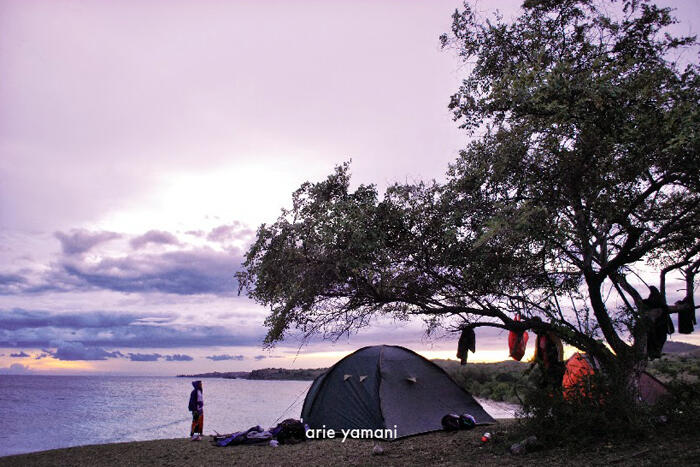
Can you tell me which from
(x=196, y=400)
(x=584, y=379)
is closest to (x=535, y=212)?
(x=584, y=379)

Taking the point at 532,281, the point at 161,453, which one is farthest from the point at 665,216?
the point at 161,453

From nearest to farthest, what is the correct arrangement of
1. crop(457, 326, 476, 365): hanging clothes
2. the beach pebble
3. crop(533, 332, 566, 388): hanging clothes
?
the beach pebble < crop(533, 332, 566, 388): hanging clothes < crop(457, 326, 476, 365): hanging clothes

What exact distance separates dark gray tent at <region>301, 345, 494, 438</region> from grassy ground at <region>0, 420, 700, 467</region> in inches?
22.6

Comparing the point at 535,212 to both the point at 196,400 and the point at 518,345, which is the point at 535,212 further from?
the point at 196,400

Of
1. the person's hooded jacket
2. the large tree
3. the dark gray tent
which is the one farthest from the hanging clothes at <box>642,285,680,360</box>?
the person's hooded jacket

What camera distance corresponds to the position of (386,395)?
490 inches

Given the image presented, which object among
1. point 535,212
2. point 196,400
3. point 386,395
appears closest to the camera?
point 535,212

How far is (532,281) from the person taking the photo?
10.2 metres

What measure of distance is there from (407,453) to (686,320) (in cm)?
631

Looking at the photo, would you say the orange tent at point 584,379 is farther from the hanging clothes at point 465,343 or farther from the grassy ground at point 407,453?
the hanging clothes at point 465,343

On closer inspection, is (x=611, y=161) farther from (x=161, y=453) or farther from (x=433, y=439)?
(x=161, y=453)

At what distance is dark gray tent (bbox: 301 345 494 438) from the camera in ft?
40.3

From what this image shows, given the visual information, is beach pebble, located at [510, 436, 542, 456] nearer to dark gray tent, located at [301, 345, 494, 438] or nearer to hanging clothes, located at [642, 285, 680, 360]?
hanging clothes, located at [642, 285, 680, 360]

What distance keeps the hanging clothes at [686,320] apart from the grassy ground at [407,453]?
2.82 metres
